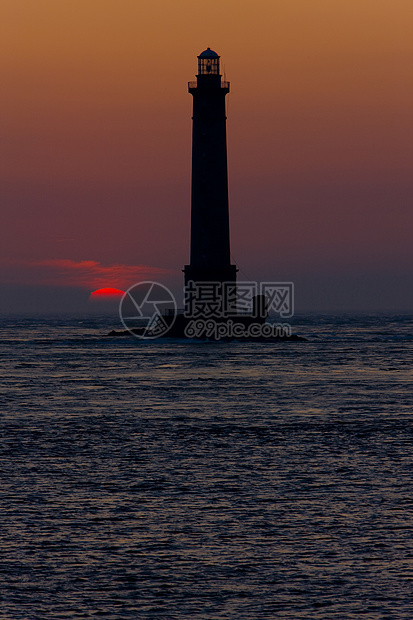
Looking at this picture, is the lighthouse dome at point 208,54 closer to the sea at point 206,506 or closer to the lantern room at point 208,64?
the lantern room at point 208,64

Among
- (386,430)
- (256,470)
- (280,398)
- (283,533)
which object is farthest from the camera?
(280,398)

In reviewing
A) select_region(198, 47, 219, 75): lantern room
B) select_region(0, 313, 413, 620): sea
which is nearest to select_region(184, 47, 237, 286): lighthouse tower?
select_region(198, 47, 219, 75): lantern room

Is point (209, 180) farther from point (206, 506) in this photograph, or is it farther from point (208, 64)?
point (206, 506)

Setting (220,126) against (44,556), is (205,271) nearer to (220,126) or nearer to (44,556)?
(220,126)

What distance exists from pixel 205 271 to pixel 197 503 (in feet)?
168

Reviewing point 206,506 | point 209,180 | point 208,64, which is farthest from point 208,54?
point 206,506

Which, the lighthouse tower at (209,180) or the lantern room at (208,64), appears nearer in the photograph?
the lighthouse tower at (209,180)

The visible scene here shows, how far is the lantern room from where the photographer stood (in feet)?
225

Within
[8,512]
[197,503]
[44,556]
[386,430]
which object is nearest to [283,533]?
[197,503]

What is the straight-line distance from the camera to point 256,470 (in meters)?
20.4

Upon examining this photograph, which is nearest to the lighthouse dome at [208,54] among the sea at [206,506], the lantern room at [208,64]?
the lantern room at [208,64]

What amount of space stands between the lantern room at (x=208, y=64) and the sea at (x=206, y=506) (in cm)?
3755

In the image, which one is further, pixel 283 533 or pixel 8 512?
pixel 8 512

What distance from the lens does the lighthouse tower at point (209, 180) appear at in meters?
67.2
